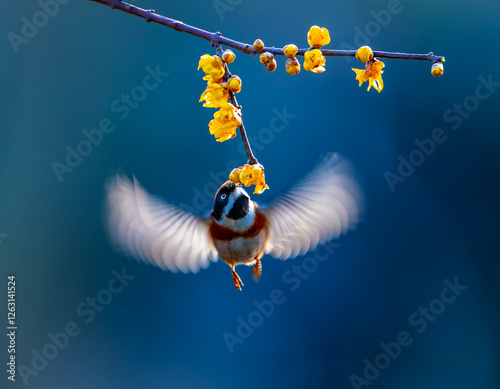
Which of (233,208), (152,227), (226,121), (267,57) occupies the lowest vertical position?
(152,227)

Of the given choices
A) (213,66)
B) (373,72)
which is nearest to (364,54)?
(373,72)

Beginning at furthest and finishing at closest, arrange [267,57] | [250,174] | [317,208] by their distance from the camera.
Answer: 1. [317,208]
2. [250,174]
3. [267,57]

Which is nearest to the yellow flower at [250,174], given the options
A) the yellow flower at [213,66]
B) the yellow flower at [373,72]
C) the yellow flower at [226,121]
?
the yellow flower at [226,121]

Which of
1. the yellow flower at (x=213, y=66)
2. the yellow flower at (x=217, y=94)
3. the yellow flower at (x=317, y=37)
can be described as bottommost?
the yellow flower at (x=217, y=94)

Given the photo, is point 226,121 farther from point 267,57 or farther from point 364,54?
point 364,54

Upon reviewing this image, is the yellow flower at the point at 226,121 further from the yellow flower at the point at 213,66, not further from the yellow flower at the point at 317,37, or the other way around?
the yellow flower at the point at 317,37

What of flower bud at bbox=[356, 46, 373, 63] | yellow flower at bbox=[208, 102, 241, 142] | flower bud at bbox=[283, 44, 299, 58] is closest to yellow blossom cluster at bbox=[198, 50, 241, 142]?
yellow flower at bbox=[208, 102, 241, 142]

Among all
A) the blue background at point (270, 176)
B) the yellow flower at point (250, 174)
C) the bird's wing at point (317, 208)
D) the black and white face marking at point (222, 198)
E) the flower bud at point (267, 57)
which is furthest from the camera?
the blue background at point (270, 176)

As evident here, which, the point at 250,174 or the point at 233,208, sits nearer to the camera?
the point at 250,174

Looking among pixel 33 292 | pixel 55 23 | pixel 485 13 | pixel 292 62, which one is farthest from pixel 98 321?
pixel 485 13
